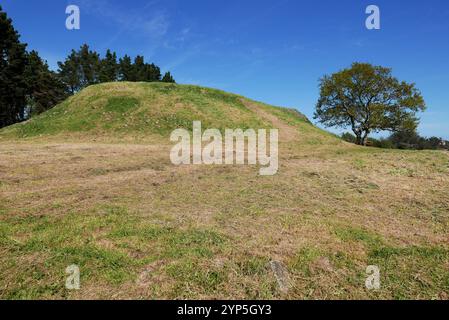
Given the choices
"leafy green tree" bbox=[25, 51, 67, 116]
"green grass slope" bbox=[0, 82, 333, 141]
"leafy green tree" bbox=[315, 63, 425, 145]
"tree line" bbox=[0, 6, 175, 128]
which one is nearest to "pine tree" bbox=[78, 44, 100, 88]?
"tree line" bbox=[0, 6, 175, 128]

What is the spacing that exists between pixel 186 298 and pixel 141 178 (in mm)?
8416

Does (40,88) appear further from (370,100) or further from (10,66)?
(370,100)

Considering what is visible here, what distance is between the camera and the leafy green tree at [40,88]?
56.2 meters

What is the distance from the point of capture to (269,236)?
22.6ft

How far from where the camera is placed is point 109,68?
73.2m

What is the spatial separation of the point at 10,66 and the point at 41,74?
16615 mm

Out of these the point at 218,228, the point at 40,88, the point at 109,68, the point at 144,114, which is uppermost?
the point at 109,68

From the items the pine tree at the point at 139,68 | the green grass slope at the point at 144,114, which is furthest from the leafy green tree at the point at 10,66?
the pine tree at the point at 139,68

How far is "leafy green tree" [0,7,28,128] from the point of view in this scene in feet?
138

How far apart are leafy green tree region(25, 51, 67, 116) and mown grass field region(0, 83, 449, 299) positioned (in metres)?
50.5

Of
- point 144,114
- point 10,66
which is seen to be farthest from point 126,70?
point 144,114

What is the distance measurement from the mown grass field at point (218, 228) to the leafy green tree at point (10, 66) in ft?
124

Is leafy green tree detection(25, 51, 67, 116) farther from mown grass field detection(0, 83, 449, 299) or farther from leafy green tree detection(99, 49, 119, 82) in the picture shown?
mown grass field detection(0, 83, 449, 299)
